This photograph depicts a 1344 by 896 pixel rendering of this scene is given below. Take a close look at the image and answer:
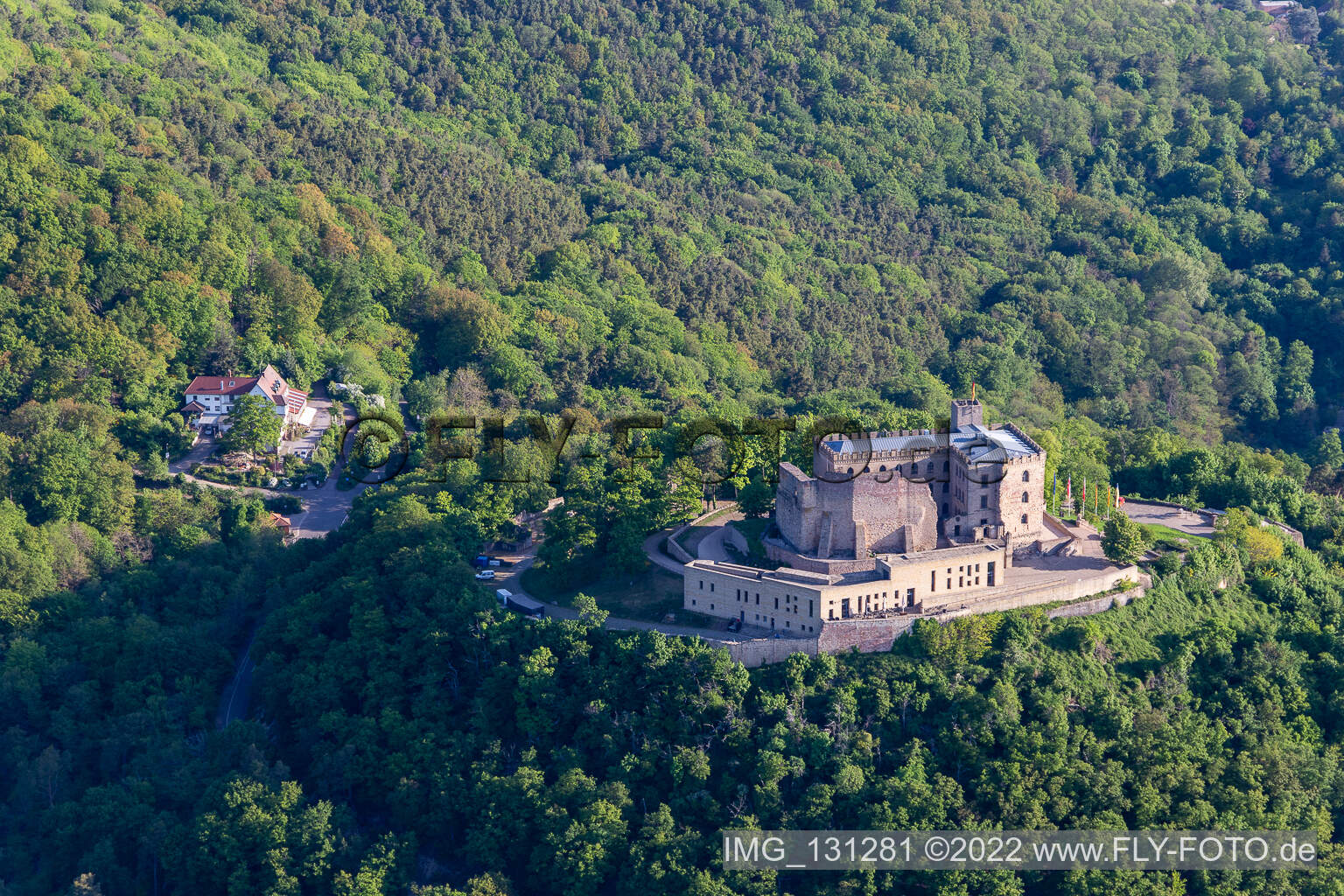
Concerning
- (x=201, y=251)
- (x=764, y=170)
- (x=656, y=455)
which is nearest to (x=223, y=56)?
(x=201, y=251)

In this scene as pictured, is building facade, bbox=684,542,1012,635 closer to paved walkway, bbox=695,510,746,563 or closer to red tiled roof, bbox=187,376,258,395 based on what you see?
paved walkway, bbox=695,510,746,563

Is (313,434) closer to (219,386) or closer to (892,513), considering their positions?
(219,386)

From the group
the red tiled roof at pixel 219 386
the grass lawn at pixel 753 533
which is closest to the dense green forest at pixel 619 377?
the red tiled roof at pixel 219 386

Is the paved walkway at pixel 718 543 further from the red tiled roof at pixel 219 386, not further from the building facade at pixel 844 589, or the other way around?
the red tiled roof at pixel 219 386

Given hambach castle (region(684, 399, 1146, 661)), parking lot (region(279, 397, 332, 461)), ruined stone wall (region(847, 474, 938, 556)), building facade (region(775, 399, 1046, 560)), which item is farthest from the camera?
parking lot (region(279, 397, 332, 461))

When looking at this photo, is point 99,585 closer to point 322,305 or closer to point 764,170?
point 322,305

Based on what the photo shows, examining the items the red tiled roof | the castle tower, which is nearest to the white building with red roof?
the red tiled roof
